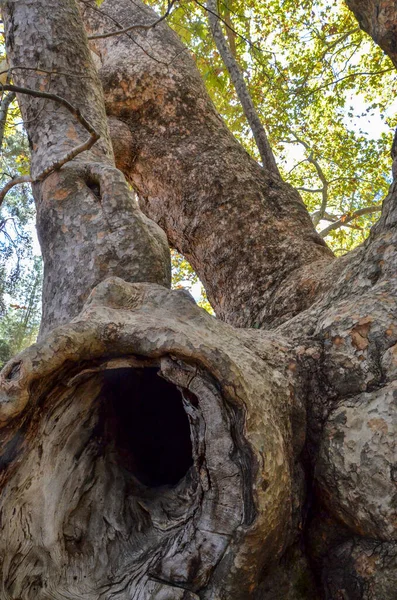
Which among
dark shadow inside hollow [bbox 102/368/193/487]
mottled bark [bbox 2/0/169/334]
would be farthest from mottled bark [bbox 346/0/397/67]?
dark shadow inside hollow [bbox 102/368/193/487]

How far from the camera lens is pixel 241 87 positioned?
4121mm

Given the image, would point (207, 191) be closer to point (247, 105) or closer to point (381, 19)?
point (247, 105)

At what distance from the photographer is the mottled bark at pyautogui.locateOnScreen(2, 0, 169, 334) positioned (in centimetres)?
192

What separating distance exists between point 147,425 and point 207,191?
6.53 feet

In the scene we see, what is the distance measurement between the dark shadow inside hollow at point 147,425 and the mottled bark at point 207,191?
104 centimetres

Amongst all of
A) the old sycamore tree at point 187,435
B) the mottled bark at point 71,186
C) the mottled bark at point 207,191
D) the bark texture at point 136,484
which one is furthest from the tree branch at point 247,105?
the bark texture at point 136,484

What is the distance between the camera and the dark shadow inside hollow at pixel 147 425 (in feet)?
4.67

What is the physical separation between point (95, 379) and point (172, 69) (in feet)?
11.0

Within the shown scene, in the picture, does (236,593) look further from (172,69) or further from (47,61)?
(172,69)

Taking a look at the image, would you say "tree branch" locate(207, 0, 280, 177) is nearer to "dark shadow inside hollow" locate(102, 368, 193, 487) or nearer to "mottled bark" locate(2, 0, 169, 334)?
"mottled bark" locate(2, 0, 169, 334)

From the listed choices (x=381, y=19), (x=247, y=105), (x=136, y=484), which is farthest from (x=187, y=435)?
(x=247, y=105)

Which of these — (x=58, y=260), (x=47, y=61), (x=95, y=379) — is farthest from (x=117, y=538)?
(x=47, y=61)

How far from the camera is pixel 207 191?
3.19m

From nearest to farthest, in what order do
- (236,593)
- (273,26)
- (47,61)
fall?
(236,593)
(47,61)
(273,26)
